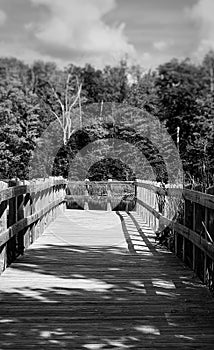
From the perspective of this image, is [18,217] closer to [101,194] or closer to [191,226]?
[191,226]

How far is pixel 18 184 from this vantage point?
6648 millimetres

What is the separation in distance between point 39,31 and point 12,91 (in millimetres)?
36459

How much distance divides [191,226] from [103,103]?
31.4 m

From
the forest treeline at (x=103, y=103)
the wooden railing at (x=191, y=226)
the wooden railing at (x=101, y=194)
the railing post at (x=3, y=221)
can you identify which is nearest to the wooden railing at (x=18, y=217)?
the railing post at (x=3, y=221)


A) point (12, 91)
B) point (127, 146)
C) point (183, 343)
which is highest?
point (12, 91)

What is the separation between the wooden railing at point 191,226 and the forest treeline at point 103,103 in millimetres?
11670

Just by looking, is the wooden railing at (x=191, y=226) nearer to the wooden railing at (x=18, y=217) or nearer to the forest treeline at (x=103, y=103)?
the wooden railing at (x=18, y=217)

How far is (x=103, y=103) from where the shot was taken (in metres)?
37.1

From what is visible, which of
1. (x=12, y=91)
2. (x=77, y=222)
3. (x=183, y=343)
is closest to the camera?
(x=183, y=343)

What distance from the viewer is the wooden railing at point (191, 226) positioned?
5.03m

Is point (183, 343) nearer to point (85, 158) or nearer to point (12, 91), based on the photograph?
point (85, 158)

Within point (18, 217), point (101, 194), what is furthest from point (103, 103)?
point (18, 217)

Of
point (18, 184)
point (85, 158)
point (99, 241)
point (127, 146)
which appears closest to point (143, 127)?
point (127, 146)

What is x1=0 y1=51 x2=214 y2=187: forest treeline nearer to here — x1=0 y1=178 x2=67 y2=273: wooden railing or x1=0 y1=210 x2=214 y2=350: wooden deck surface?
x1=0 y1=178 x2=67 y2=273: wooden railing
